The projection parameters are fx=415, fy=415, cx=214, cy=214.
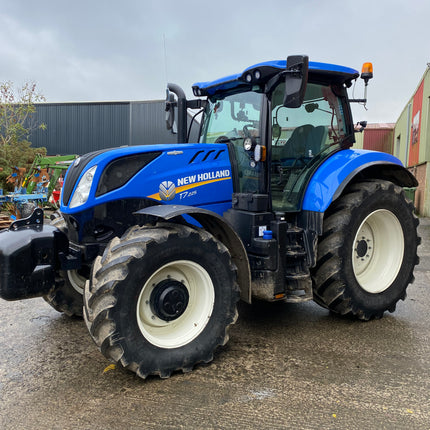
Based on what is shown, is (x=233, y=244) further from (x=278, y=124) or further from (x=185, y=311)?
(x=278, y=124)

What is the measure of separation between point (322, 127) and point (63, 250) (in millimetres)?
2763

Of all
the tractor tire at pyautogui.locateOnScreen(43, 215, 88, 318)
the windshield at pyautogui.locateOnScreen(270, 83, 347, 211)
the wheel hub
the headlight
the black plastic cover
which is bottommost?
the tractor tire at pyautogui.locateOnScreen(43, 215, 88, 318)

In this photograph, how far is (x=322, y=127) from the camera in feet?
14.0

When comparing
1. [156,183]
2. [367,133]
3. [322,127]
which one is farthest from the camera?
[367,133]

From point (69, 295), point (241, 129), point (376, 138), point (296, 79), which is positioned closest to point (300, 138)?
point (241, 129)

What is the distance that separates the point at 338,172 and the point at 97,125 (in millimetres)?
20113

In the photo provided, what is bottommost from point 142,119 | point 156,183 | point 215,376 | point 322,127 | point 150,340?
point 215,376

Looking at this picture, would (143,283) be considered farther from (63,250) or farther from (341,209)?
(341,209)

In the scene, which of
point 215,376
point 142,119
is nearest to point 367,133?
point 142,119

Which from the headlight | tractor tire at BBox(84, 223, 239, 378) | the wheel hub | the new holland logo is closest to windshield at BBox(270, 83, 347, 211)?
the new holland logo

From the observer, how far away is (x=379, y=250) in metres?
4.46

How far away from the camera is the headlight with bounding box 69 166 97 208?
10.6ft

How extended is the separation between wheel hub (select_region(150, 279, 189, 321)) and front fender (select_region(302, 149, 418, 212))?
1527 mm

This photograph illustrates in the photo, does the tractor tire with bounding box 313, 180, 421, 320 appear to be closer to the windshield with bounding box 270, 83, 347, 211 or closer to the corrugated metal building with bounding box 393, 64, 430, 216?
the windshield with bounding box 270, 83, 347, 211
